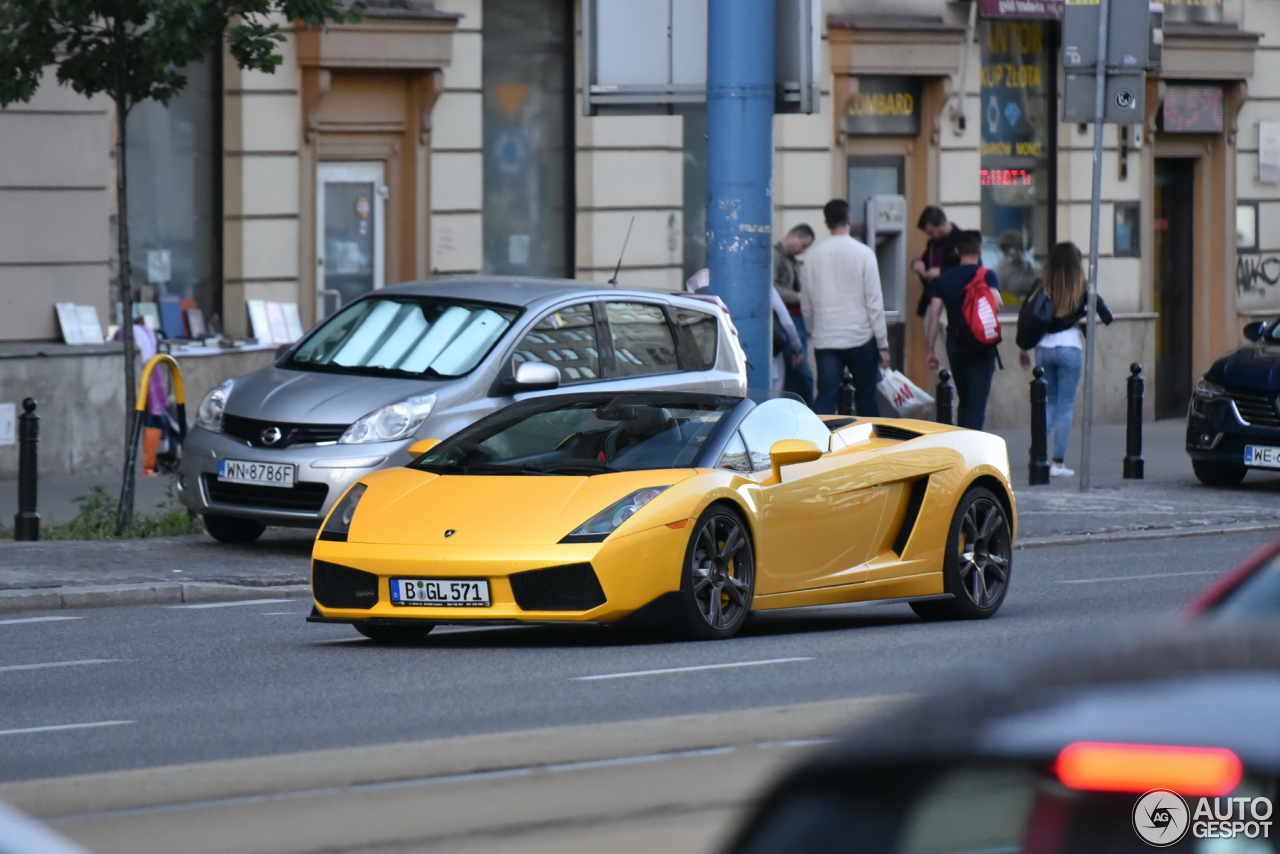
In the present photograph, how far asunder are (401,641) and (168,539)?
4.27 metres

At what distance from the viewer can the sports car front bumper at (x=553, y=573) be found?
920 cm

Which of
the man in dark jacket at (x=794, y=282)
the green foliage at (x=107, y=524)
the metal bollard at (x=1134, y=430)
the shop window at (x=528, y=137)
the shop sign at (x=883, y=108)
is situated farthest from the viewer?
the shop sign at (x=883, y=108)

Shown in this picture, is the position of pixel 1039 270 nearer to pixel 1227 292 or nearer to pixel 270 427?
pixel 1227 292

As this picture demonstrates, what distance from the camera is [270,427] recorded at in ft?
43.0

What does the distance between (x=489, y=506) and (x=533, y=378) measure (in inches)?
152

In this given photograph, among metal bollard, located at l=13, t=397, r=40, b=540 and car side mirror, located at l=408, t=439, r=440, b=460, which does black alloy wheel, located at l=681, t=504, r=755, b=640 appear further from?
metal bollard, located at l=13, t=397, r=40, b=540

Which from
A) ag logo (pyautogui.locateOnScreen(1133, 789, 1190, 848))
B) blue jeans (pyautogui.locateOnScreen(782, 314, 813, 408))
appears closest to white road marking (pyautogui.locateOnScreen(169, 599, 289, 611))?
blue jeans (pyautogui.locateOnScreen(782, 314, 813, 408))

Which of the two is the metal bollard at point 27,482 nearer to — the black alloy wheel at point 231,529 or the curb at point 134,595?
the black alloy wheel at point 231,529

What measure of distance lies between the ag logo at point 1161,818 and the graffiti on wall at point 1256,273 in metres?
25.4

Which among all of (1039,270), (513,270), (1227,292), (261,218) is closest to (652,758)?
(261,218)

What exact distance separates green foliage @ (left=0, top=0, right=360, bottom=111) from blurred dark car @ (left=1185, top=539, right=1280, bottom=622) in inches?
399

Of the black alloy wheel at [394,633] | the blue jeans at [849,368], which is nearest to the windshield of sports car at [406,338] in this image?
the black alloy wheel at [394,633]

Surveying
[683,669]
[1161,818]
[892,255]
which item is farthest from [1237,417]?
[1161,818]

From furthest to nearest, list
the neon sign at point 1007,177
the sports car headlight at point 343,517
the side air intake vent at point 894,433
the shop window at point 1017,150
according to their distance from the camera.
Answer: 1. the neon sign at point 1007,177
2. the shop window at point 1017,150
3. the side air intake vent at point 894,433
4. the sports car headlight at point 343,517
